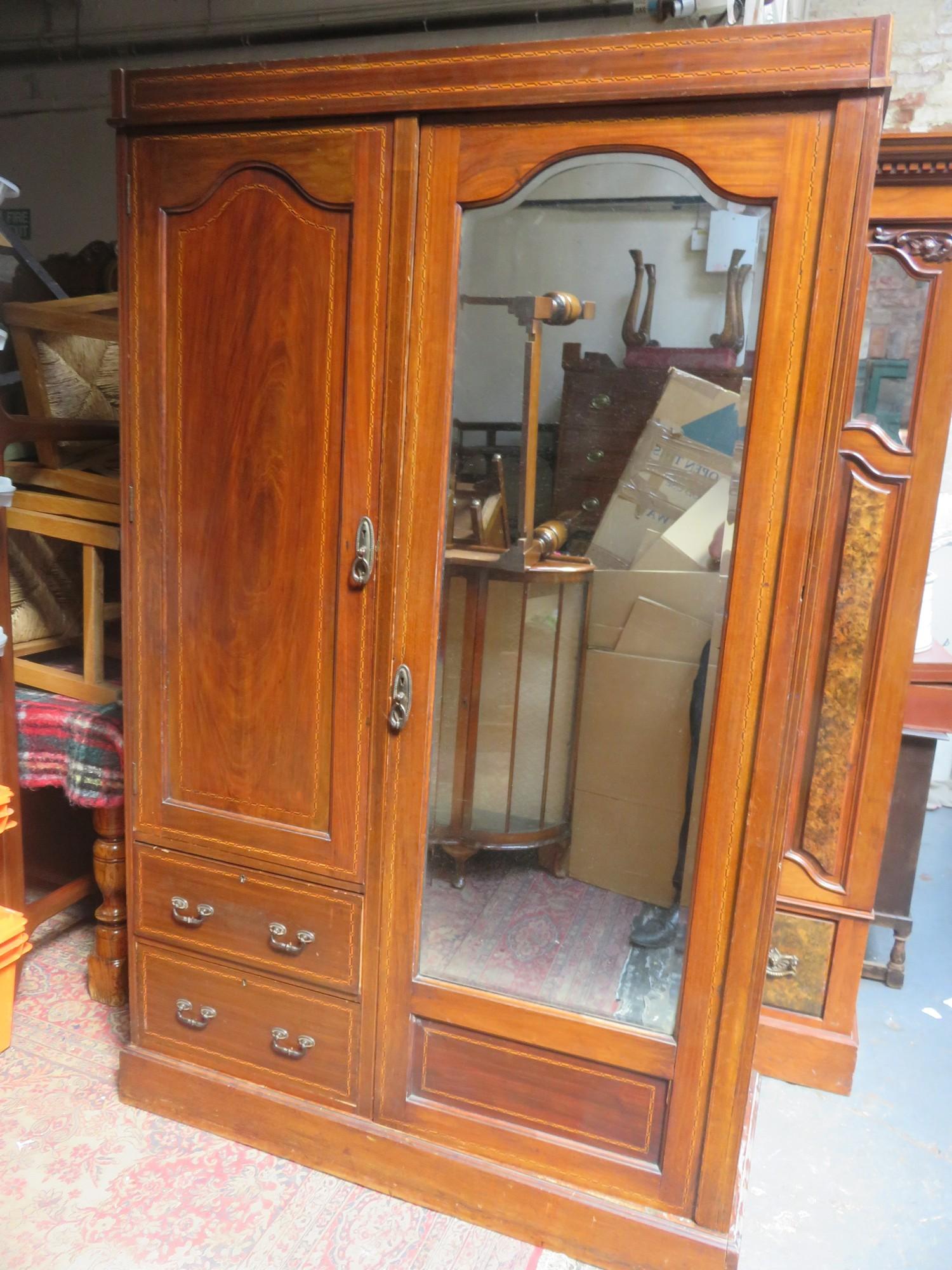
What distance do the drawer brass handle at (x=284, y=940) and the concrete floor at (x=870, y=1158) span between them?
86 centimetres

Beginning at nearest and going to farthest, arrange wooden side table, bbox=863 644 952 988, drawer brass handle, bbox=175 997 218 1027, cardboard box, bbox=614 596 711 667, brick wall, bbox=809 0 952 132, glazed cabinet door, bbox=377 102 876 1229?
glazed cabinet door, bbox=377 102 876 1229 < cardboard box, bbox=614 596 711 667 < drawer brass handle, bbox=175 997 218 1027 < wooden side table, bbox=863 644 952 988 < brick wall, bbox=809 0 952 132

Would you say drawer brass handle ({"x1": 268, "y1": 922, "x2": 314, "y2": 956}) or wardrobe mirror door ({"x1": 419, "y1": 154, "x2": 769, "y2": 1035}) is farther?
drawer brass handle ({"x1": 268, "y1": 922, "x2": 314, "y2": 956})

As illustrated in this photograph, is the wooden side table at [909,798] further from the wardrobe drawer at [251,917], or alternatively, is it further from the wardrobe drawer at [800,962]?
the wardrobe drawer at [251,917]

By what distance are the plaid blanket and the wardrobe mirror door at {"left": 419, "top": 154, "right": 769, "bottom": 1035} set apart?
0.83 meters

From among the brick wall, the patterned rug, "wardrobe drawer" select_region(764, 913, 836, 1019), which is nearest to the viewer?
the patterned rug

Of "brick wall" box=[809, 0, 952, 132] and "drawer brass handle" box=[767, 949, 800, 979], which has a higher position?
"brick wall" box=[809, 0, 952, 132]

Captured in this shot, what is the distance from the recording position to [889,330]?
1.75 metres

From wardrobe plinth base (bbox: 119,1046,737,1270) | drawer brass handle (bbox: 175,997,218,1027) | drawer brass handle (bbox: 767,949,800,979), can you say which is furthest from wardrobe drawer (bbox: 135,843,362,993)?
drawer brass handle (bbox: 767,949,800,979)

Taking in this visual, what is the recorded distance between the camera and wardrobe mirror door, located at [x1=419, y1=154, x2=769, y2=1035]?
1.24 meters

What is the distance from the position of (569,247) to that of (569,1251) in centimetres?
152

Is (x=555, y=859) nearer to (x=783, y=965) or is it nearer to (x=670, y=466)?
(x=670, y=466)

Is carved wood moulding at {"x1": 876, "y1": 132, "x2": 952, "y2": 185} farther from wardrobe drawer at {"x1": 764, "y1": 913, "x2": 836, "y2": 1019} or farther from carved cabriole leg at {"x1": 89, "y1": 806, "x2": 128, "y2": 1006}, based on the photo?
carved cabriole leg at {"x1": 89, "y1": 806, "x2": 128, "y2": 1006}

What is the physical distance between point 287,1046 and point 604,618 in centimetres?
93

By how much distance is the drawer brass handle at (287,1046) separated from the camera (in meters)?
1.58
